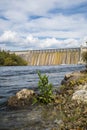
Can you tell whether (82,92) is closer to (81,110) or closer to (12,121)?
(81,110)

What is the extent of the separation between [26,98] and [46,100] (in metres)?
1.84

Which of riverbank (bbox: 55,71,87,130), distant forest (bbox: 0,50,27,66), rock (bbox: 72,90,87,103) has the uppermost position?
rock (bbox: 72,90,87,103)

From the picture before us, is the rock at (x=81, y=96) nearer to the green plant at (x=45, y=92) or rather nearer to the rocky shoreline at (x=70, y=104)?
the rocky shoreline at (x=70, y=104)

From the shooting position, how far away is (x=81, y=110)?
1312cm

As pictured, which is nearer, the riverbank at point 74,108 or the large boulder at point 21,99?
the riverbank at point 74,108

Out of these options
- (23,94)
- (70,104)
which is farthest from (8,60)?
(70,104)

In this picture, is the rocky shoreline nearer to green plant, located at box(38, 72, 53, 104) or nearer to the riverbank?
the riverbank

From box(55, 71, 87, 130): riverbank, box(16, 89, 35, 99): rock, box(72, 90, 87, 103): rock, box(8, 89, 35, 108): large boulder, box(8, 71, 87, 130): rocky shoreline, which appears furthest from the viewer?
box(16, 89, 35, 99): rock

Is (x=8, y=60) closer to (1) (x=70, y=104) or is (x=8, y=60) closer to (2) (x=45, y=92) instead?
(2) (x=45, y=92)

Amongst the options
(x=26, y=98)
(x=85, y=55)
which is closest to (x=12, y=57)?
(x=85, y=55)

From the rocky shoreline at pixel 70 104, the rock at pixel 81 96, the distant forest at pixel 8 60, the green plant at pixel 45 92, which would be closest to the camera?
the rocky shoreline at pixel 70 104

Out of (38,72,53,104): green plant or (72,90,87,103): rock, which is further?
(38,72,53,104): green plant

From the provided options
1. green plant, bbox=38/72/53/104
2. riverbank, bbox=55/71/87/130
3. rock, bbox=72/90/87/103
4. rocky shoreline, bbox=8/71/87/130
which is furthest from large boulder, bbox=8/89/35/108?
rock, bbox=72/90/87/103

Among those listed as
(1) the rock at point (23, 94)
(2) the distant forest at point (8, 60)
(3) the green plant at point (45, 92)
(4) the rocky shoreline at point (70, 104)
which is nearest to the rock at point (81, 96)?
(4) the rocky shoreline at point (70, 104)
